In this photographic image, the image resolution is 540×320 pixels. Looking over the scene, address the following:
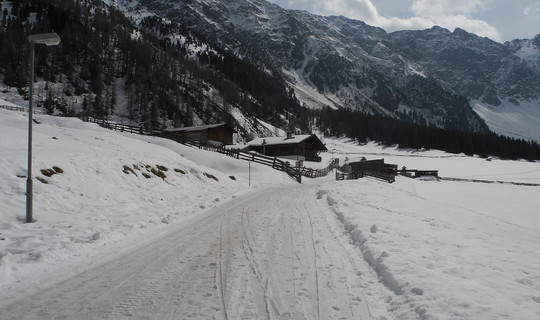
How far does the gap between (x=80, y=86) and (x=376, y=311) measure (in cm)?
10832

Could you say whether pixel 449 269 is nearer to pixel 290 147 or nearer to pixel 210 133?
pixel 210 133

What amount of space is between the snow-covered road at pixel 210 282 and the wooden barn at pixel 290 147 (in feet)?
180

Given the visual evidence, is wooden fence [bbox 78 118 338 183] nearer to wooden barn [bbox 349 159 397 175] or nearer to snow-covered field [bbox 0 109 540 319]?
wooden barn [bbox 349 159 397 175]

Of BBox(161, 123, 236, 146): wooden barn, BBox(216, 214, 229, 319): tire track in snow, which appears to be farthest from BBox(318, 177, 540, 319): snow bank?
BBox(161, 123, 236, 146): wooden barn

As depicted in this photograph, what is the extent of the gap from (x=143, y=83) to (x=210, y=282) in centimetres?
11097

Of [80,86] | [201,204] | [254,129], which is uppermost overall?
[80,86]

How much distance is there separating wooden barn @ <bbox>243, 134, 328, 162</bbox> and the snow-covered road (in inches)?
2155

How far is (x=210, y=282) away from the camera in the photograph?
5.50 metres

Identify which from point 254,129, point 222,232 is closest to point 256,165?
point 222,232

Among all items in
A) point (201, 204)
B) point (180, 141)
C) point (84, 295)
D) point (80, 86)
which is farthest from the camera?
point (80, 86)

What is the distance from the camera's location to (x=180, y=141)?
3878 cm

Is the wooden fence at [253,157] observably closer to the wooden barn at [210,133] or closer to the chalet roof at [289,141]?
the wooden barn at [210,133]

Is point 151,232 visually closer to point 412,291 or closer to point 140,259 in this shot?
→ point 140,259

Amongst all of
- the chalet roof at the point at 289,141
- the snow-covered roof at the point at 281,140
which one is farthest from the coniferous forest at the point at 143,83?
the chalet roof at the point at 289,141
